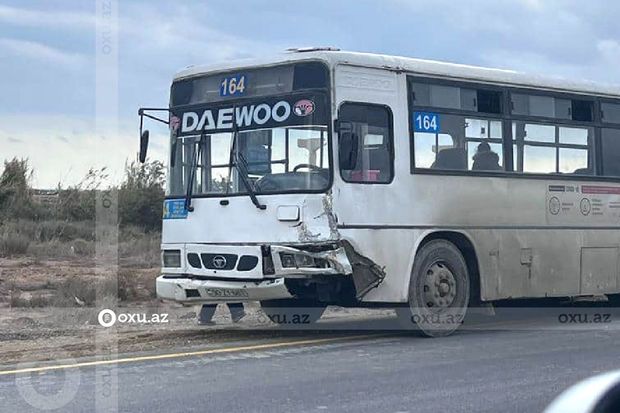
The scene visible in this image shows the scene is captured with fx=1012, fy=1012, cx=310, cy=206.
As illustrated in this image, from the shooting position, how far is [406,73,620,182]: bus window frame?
12148 millimetres

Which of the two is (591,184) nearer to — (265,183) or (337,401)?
(265,183)

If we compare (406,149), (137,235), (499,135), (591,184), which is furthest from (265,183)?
(137,235)

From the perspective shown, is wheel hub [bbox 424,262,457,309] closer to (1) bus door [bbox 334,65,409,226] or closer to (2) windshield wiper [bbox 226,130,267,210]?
(1) bus door [bbox 334,65,409,226]

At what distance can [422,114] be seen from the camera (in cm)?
1222

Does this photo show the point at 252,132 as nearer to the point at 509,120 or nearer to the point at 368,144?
Result: the point at 368,144

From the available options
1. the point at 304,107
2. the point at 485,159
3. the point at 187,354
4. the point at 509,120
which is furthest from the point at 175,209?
the point at 509,120

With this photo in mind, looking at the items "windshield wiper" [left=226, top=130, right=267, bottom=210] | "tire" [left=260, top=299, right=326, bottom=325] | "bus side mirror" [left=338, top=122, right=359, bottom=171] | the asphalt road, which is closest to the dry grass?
"tire" [left=260, top=299, right=326, bottom=325]

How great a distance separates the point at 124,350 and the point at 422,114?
14.7 feet

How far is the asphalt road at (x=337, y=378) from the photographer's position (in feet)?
25.7

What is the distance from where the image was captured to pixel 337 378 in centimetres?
901

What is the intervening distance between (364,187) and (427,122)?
139cm

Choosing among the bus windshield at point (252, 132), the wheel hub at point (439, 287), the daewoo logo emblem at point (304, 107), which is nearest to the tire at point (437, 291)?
the wheel hub at point (439, 287)

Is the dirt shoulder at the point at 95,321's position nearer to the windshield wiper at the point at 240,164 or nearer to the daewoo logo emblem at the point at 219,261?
the daewoo logo emblem at the point at 219,261

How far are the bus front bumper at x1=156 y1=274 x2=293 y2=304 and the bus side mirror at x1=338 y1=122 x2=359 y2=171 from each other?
57.9 inches
